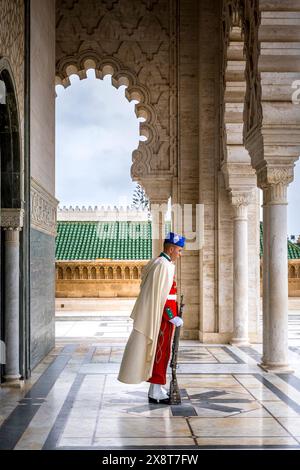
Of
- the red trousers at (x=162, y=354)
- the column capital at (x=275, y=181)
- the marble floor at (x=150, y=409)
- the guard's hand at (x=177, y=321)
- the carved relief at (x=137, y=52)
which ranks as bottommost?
the marble floor at (x=150, y=409)

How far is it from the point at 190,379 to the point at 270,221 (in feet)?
6.43

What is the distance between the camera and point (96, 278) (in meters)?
19.1

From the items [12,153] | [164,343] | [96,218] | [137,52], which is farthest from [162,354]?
[96,218]

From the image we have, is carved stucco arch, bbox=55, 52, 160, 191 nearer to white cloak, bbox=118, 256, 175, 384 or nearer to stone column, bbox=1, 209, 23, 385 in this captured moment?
stone column, bbox=1, 209, 23, 385

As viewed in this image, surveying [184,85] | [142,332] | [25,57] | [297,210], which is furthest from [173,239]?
[184,85]

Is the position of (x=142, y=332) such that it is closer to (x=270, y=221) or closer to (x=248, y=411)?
(x=248, y=411)

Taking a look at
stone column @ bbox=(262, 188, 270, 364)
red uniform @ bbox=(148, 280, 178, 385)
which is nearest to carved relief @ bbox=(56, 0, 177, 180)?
stone column @ bbox=(262, 188, 270, 364)

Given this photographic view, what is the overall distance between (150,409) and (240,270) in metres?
4.50

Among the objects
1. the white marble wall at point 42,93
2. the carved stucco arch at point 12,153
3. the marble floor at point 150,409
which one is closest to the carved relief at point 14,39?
the carved stucco arch at point 12,153

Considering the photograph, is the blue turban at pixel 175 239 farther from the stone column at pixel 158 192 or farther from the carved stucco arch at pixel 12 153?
the stone column at pixel 158 192

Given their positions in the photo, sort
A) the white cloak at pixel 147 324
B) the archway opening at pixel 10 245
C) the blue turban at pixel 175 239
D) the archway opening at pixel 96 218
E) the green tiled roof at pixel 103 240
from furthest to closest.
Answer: the green tiled roof at pixel 103 240 < the archway opening at pixel 96 218 < the archway opening at pixel 10 245 < the blue turban at pixel 175 239 < the white cloak at pixel 147 324

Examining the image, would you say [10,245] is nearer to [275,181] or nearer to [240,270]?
[275,181]

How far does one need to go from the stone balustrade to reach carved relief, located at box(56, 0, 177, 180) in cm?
809

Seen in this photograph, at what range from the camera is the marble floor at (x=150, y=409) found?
4.84 metres
